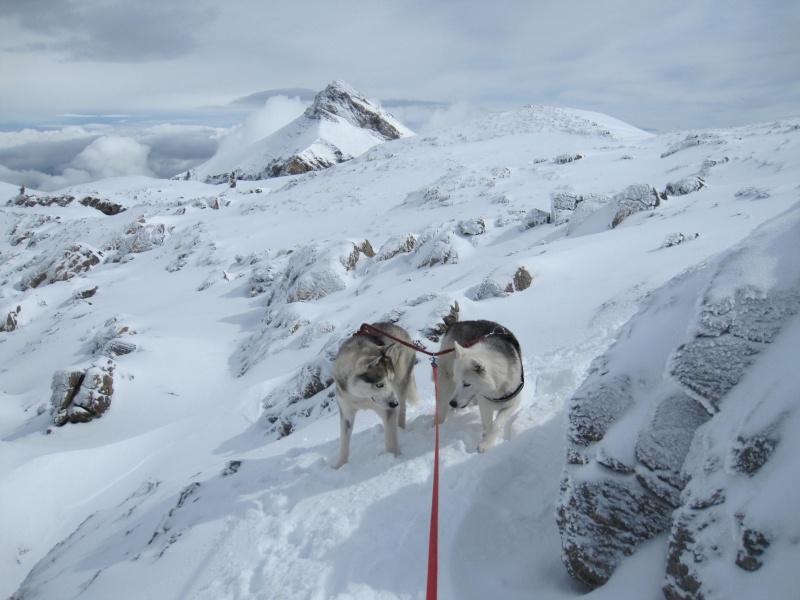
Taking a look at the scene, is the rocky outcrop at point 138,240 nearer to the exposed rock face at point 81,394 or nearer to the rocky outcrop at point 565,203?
the exposed rock face at point 81,394

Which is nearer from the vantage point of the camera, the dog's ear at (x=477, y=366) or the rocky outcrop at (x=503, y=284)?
the dog's ear at (x=477, y=366)

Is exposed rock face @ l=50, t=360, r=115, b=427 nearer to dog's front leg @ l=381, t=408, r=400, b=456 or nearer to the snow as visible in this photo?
the snow

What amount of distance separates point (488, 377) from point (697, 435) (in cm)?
220

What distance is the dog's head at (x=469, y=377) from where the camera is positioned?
183 inches

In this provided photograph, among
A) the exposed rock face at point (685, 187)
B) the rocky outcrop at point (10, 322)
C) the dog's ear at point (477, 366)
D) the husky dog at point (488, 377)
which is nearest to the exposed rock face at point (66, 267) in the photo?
the rocky outcrop at point (10, 322)

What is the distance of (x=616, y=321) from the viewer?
23.4 feet

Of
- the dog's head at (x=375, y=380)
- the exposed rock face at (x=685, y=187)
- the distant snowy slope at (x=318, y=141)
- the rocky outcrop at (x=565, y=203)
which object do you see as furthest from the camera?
the distant snowy slope at (x=318, y=141)

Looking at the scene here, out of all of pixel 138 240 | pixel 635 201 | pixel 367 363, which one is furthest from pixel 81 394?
pixel 138 240

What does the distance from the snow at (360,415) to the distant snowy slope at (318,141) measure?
188 ft

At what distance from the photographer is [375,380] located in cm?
486

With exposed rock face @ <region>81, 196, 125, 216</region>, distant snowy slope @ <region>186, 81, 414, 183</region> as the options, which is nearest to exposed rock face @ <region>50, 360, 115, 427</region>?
exposed rock face @ <region>81, 196, 125, 216</region>

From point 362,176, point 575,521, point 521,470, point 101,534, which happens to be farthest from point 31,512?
point 362,176

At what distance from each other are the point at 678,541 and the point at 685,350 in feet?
3.65

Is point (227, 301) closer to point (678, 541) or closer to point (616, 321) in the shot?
point (616, 321)
